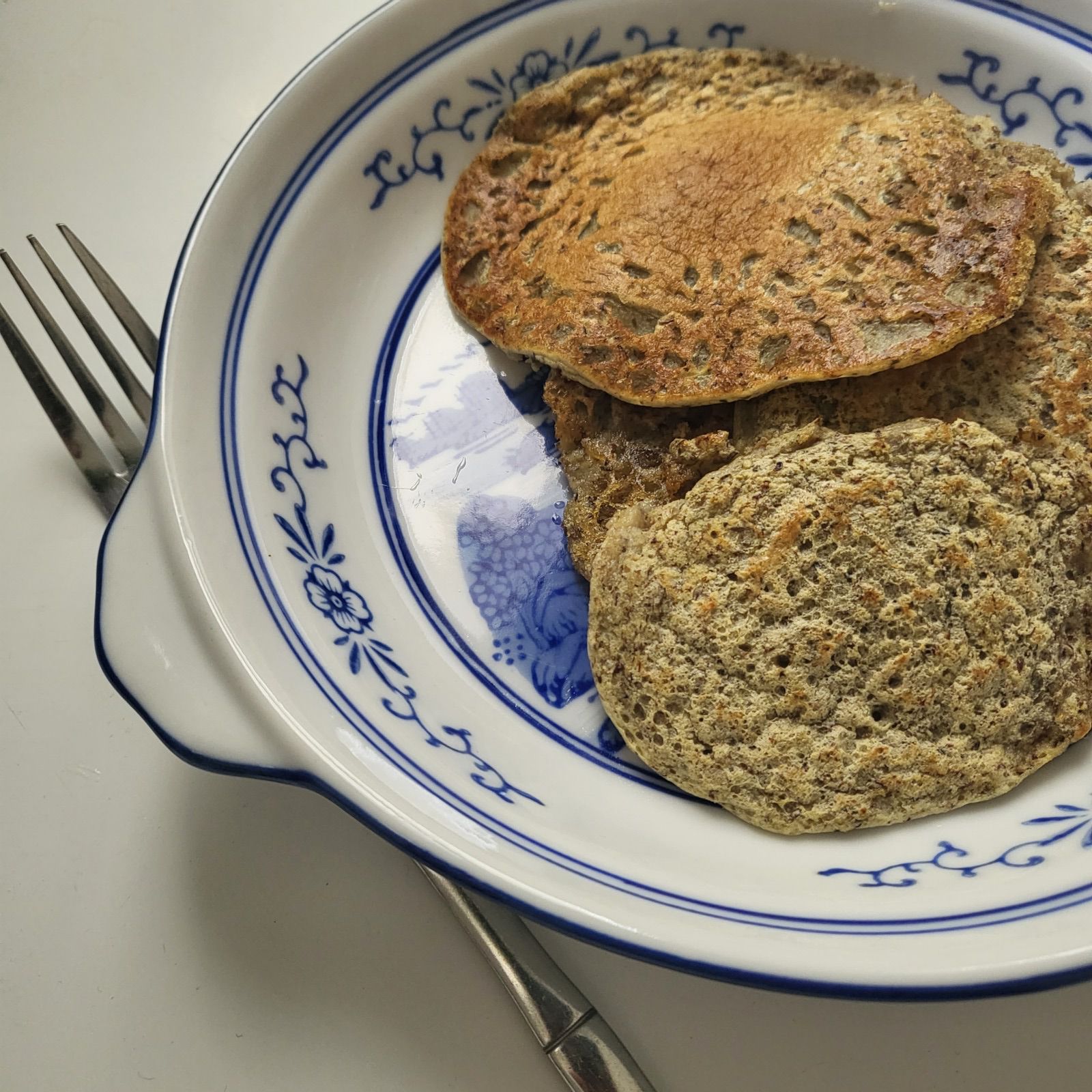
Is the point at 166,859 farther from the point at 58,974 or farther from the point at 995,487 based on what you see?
the point at 995,487

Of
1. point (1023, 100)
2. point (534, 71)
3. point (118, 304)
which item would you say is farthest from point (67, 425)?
point (1023, 100)

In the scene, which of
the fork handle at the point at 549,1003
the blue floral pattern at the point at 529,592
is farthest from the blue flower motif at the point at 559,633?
the fork handle at the point at 549,1003

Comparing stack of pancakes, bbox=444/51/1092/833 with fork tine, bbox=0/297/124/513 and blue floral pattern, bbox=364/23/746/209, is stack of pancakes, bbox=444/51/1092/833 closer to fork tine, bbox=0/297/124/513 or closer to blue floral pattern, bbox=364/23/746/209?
blue floral pattern, bbox=364/23/746/209

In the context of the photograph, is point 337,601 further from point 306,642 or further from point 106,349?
point 106,349

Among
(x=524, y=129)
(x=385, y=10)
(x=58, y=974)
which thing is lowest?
(x=58, y=974)

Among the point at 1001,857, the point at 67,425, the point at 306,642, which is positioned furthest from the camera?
the point at 67,425

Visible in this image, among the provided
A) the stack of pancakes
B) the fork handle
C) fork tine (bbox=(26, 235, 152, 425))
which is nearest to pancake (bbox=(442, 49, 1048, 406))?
the stack of pancakes

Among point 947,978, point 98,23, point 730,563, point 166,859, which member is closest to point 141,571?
point 166,859
